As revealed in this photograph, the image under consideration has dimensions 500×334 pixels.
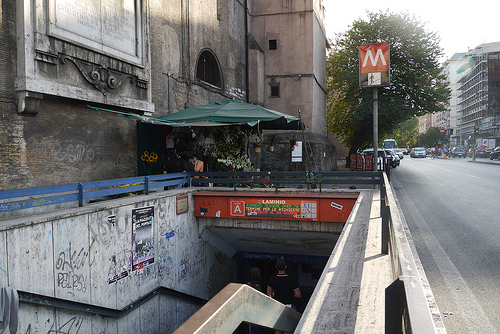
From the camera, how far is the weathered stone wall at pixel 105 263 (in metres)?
5.28

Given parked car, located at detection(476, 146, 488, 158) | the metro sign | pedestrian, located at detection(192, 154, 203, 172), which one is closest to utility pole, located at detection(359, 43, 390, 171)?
the metro sign

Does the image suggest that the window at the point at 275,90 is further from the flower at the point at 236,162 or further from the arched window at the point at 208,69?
the flower at the point at 236,162

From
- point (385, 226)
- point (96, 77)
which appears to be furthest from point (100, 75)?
point (385, 226)

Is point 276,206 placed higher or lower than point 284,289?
higher

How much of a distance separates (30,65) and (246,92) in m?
14.2

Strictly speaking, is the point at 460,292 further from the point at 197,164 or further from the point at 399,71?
the point at 399,71

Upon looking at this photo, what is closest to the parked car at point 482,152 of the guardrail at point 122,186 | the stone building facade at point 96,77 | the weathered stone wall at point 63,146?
the stone building facade at point 96,77

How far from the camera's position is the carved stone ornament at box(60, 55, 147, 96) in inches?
329

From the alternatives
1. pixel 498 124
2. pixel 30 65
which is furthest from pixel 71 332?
pixel 498 124

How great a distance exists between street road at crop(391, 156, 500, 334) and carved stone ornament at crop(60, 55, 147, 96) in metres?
8.41

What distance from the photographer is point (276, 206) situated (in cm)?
1016

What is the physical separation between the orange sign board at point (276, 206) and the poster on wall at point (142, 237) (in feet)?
7.76

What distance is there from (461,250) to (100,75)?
9.31 m

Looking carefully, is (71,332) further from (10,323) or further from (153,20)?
(153,20)
